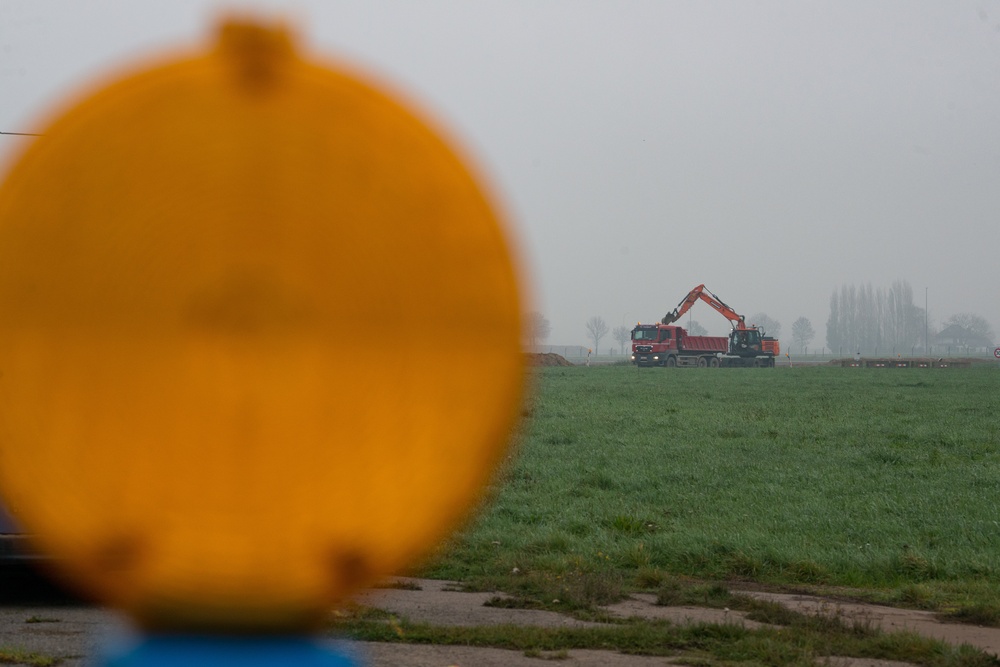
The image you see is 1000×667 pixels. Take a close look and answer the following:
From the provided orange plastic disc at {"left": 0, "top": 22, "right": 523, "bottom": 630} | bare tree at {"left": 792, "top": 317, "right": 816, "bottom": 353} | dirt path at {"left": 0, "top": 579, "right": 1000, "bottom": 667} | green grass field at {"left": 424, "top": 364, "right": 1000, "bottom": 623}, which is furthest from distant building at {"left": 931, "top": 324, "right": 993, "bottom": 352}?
orange plastic disc at {"left": 0, "top": 22, "right": 523, "bottom": 630}

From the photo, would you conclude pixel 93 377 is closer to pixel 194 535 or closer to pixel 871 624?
pixel 194 535

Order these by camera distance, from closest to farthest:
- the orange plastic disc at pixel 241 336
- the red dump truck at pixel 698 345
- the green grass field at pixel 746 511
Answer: the orange plastic disc at pixel 241 336, the green grass field at pixel 746 511, the red dump truck at pixel 698 345

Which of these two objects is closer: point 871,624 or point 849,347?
point 871,624

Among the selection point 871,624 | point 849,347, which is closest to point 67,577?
point 871,624

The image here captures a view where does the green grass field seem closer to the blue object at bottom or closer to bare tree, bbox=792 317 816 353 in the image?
the blue object at bottom

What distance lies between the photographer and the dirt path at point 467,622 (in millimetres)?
5543

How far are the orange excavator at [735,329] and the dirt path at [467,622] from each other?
5608 centimetres

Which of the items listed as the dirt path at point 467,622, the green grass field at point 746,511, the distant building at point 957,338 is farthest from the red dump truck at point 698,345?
the distant building at point 957,338

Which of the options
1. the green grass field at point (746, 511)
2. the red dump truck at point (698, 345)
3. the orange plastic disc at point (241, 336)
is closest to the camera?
the orange plastic disc at point (241, 336)

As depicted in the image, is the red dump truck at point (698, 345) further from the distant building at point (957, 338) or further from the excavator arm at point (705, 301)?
the distant building at point (957, 338)

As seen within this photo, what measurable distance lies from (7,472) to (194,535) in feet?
0.48

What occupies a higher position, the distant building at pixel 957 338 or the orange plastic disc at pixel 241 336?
the distant building at pixel 957 338

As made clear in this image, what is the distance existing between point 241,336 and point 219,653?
0.77 feet

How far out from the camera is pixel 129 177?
800 mm
